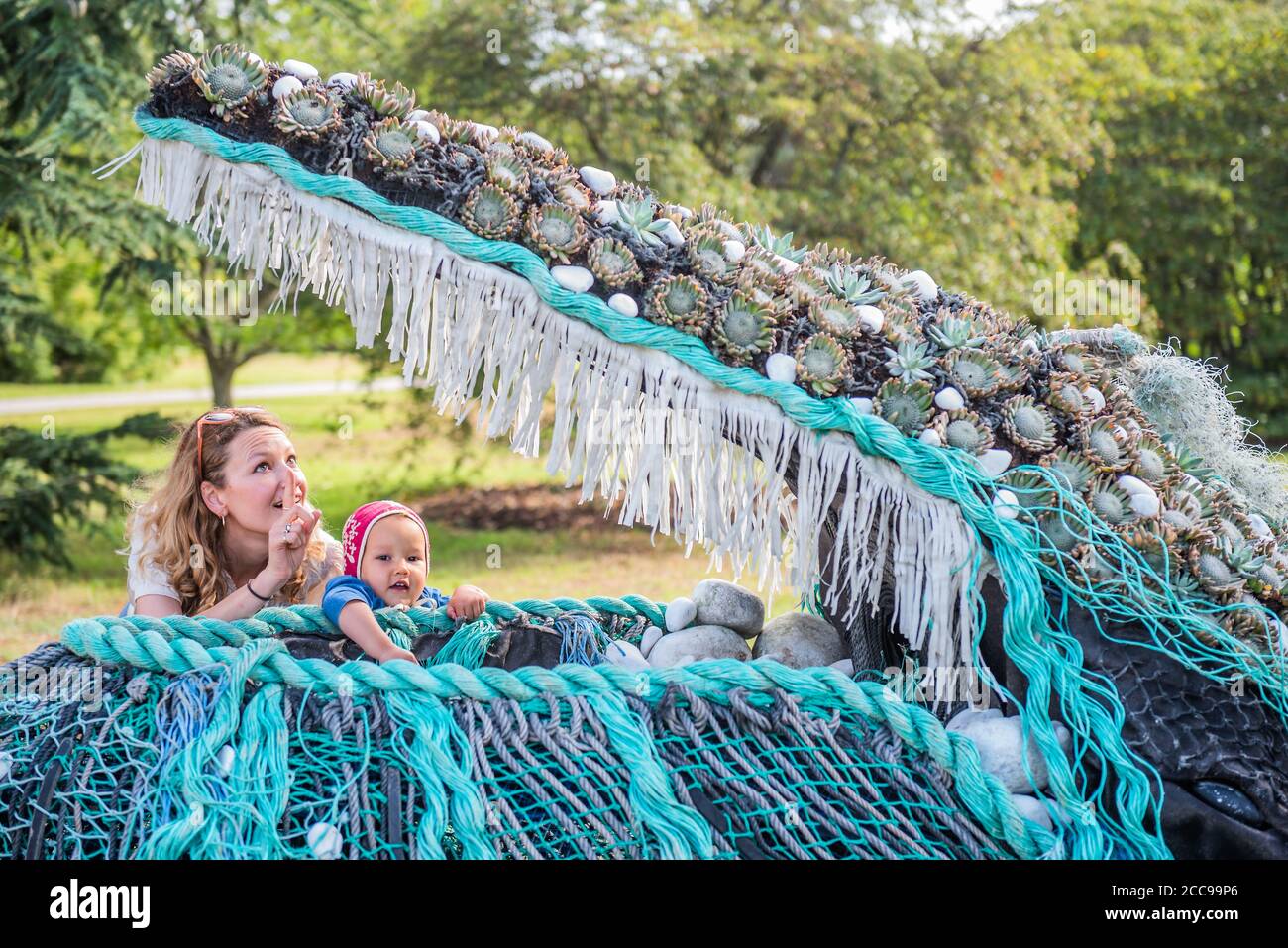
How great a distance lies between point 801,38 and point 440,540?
15.8 ft

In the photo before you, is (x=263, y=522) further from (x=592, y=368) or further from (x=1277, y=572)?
(x=1277, y=572)

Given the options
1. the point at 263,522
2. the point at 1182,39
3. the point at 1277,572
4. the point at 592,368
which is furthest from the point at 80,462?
the point at 1182,39

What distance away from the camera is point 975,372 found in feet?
8.32

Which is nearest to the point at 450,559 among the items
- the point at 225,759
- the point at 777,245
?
the point at 777,245

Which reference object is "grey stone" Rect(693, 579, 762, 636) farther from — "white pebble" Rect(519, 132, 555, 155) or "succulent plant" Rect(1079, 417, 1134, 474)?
"white pebble" Rect(519, 132, 555, 155)

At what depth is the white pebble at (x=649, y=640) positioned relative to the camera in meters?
3.09

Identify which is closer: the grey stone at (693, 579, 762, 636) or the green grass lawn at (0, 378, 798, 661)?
the grey stone at (693, 579, 762, 636)

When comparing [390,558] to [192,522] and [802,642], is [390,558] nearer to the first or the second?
[192,522]

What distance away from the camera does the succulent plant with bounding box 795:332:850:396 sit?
244cm

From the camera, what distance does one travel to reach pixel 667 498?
100.0 inches

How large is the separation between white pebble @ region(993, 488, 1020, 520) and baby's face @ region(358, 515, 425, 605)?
54.5 inches

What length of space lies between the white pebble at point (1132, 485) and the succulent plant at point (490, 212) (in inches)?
51.0

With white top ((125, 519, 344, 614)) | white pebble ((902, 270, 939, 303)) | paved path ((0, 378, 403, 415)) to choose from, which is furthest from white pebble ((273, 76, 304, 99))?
paved path ((0, 378, 403, 415))
